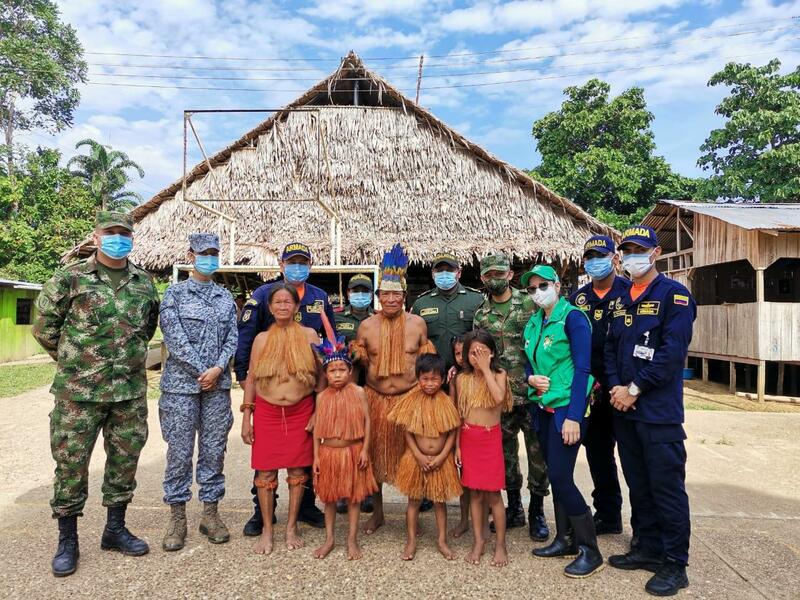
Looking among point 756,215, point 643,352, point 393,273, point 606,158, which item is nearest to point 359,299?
point 393,273

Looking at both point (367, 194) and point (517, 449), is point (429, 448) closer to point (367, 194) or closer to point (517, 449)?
point (517, 449)

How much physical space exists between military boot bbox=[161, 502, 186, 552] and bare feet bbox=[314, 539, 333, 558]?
98cm

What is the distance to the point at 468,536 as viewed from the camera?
3.72m

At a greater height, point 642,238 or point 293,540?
point 642,238

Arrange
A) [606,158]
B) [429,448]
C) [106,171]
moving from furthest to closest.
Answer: [106,171]
[606,158]
[429,448]

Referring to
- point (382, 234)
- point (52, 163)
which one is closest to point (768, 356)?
point (382, 234)

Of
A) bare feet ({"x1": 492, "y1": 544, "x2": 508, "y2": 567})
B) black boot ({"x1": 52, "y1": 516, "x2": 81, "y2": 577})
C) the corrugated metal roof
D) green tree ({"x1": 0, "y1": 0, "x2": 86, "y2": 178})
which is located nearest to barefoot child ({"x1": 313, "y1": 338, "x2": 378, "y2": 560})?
bare feet ({"x1": 492, "y1": 544, "x2": 508, "y2": 567})

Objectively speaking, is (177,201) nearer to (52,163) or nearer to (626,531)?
(626,531)

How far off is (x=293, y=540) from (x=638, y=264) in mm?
3051

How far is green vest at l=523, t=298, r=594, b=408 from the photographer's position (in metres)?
3.27

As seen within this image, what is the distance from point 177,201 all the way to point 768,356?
13.6m

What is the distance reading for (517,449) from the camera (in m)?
3.84

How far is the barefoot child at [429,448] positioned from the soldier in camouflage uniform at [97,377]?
1865 mm

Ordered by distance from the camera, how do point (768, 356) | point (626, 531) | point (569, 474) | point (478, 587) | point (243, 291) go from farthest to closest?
point (243, 291)
point (768, 356)
point (626, 531)
point (569, 474)
point (478, 587)
